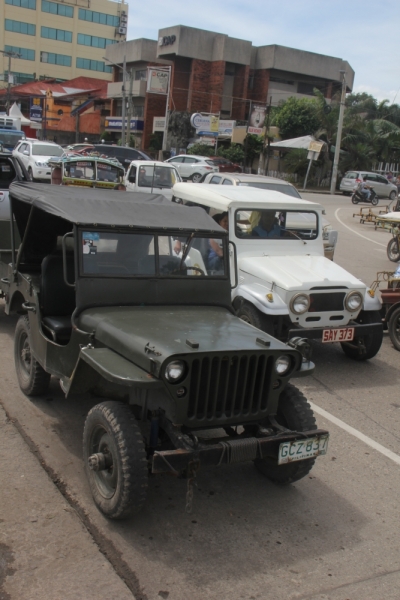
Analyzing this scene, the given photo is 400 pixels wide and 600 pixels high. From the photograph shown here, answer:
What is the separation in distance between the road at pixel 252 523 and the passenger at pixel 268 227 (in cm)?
285

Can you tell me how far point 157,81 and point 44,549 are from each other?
47.3m

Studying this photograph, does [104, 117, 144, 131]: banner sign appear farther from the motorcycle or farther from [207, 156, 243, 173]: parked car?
the motorcycle

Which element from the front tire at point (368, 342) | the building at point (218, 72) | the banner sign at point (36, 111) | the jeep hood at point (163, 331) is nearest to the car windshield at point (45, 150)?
the front tire at point (368, 342)

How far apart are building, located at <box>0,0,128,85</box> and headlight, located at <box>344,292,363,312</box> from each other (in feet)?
241

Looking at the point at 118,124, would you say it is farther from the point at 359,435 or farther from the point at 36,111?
the point at 359,435

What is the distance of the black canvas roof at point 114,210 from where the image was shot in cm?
507

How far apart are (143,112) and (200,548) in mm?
51045

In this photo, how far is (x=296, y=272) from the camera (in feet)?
Answer: 25.0

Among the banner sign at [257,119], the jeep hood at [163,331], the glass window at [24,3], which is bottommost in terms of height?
the jeep hood at [163,331]

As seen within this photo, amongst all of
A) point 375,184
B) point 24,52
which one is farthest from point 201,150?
point 24,52

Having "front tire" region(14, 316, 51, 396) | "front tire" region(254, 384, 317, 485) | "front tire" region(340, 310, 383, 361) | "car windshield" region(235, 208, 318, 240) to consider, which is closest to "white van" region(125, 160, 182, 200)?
"car windshield" region(235, 208, 318, 240)

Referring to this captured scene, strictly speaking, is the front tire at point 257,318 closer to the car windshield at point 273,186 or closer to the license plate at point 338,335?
the license plate at point 338,335

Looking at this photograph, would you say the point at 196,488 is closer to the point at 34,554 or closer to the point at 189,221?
the point at 34,554

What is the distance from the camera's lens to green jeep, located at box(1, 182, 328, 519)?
389 cm
